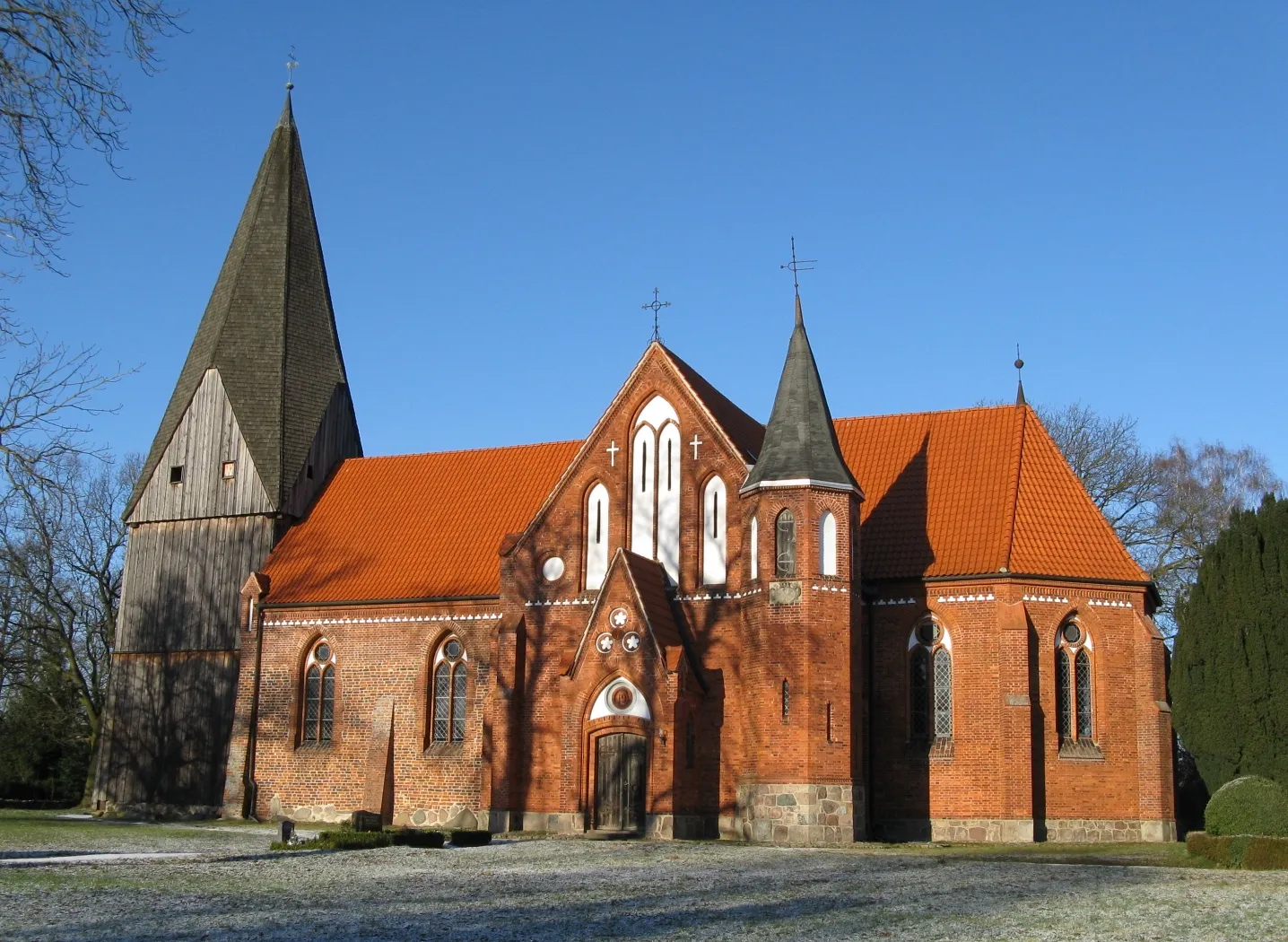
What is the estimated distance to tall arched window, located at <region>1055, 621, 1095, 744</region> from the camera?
92.6 feet

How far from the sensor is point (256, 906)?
14.1m

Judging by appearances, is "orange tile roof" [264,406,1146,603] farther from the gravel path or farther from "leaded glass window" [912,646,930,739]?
the gravel path

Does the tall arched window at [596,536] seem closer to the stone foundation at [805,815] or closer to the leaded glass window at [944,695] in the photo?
the stone foundation at [805,815]

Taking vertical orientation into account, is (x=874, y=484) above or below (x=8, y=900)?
above

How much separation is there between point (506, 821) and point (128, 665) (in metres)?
13.1

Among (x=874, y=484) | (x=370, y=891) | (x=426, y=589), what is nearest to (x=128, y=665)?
(x=426, y=589)

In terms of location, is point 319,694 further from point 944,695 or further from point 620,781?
point 944,695

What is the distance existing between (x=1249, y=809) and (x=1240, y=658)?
17.2 ft

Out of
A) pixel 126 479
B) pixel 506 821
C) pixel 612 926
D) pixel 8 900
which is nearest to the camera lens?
pixel 612 926

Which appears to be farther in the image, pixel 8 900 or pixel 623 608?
pixel 623 608

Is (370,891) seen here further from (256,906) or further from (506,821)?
(506,821)

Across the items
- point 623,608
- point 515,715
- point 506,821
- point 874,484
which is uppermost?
point 874,484

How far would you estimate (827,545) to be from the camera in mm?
27359

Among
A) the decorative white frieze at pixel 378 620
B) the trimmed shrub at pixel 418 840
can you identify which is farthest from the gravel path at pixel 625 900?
the decorative white frieze at pixel 378 620
